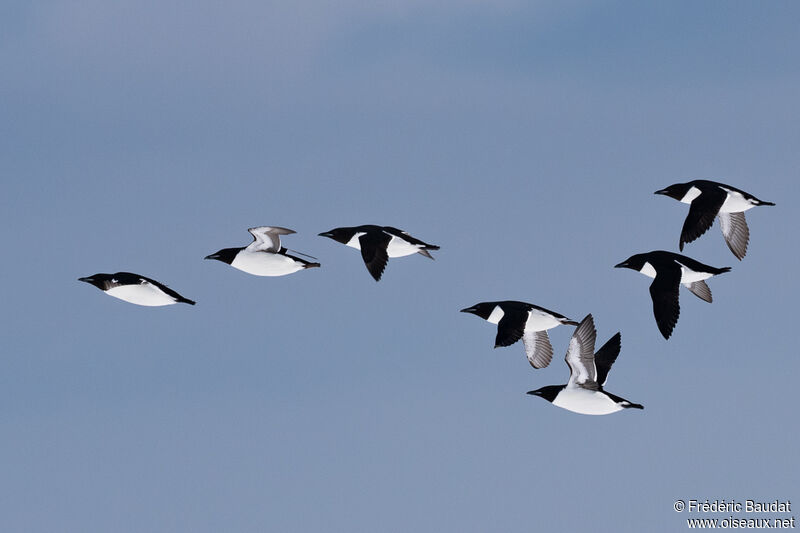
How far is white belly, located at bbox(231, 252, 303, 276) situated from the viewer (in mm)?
26453

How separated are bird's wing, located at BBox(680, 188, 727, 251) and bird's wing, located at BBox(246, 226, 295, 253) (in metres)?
8.66

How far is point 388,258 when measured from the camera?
2519 centimetres

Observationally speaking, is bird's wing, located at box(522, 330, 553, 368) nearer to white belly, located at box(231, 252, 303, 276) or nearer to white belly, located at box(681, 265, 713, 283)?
white belly, located at box(681, 265, 713, 283)

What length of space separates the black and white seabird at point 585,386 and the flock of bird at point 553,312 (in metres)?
0.02

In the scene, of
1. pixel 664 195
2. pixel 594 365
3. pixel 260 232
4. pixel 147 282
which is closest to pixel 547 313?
pixel 594 365

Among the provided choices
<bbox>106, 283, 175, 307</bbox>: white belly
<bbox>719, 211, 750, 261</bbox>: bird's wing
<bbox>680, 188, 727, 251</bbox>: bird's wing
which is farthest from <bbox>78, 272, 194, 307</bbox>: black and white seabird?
<bbox>719, 211, 750, 261</bbox>: bird's wing

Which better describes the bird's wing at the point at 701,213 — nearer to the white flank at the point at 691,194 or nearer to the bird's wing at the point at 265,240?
the white flank at the point at 691,194

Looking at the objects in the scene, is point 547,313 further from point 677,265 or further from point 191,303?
point 191,303

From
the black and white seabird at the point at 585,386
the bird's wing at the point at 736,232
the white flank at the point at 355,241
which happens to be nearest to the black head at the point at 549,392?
the black and white seabird at the point at 585,386

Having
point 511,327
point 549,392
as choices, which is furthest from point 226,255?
point 549,392

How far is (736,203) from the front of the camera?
26188 millimetres

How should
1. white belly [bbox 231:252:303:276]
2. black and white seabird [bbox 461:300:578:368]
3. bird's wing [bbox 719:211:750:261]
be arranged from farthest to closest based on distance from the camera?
bird's wing [bbox 719:211:750:261] → white belly [bbox 231:252:303:276] → black and white seabird [bbox 461:300:578:368]

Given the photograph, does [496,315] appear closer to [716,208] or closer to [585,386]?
[585,386]

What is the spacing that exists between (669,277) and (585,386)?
318cm
